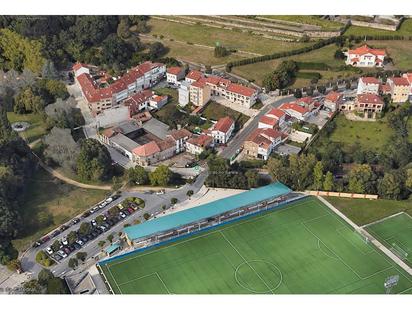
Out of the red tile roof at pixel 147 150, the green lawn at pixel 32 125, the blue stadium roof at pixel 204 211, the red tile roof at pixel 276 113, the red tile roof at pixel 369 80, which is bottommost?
the blue stadium roof at pixel 204 211

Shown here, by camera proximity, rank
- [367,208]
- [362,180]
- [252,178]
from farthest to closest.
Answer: [252,178] < [362,180] < [367,208]

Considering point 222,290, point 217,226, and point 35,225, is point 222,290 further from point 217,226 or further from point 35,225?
point 35,225

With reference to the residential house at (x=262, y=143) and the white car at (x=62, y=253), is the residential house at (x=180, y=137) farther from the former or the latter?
the white car at (x=62, y=253)

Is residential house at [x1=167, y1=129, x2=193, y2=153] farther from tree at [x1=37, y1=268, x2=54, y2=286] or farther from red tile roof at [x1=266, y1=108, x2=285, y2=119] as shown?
tree at [x1=37, y1=268, x2=54, y2=286]

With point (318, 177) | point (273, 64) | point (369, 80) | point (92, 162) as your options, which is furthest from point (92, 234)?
point (369, 80)

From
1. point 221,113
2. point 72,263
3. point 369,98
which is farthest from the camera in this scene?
point 221,113

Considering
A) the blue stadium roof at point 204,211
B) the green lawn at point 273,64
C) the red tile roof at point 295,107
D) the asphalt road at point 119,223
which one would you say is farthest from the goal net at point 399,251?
the green lawn at point 273,64

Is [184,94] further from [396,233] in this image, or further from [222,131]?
[396,233]
